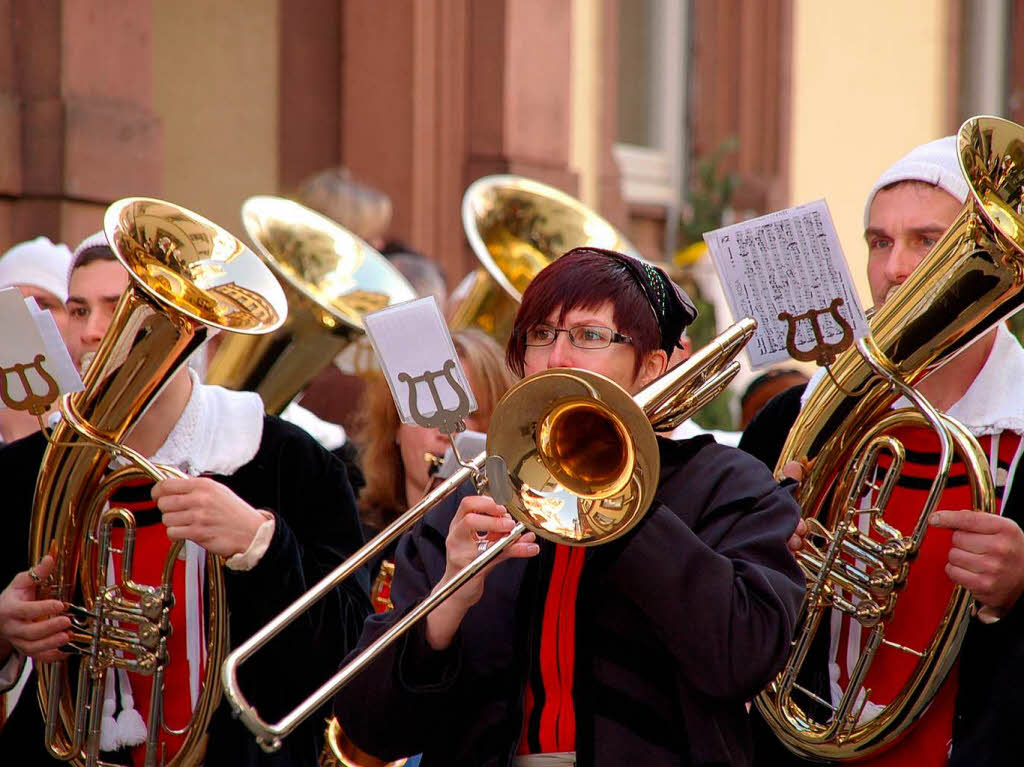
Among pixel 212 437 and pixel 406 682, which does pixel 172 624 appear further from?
pixel 406 682

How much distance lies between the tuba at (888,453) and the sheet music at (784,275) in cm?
12

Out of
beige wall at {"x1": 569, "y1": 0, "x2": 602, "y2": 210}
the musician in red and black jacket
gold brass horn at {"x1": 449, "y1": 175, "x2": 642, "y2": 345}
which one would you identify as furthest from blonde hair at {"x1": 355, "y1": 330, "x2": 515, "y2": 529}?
beige wall at {"x1": 569, "y1": 0, "x2": 602, "y2": 210}

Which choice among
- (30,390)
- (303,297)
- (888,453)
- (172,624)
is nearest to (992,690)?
(888,453)

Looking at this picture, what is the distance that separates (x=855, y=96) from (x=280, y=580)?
8.77 metres

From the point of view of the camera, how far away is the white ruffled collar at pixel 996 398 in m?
3.05

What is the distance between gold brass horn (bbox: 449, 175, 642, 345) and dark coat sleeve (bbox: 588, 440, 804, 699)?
98.2 inches

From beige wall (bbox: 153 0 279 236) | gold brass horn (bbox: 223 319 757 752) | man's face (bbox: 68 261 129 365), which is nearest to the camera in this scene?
gold brass horn (bbox: 223 319 757 752)

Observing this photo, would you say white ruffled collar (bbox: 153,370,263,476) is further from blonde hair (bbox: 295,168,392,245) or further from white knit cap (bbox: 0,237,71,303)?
blonde hair (bbox: 295,168,392,245)

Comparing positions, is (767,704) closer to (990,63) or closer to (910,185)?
(910,185)

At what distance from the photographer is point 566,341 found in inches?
103

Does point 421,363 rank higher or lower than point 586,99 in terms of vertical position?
higher

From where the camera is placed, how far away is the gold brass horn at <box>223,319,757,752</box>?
239cm

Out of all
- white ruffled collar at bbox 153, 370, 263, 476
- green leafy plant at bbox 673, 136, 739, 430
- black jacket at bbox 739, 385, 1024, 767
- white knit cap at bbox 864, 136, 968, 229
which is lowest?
green leafy plant at bbox 673, 136, 739, 430

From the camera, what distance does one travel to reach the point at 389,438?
4355 millimetres
